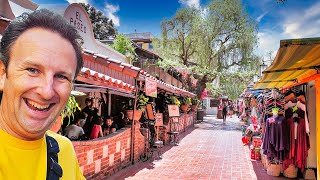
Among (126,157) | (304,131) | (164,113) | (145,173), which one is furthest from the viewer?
(164,113)

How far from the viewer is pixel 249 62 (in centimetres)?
2394

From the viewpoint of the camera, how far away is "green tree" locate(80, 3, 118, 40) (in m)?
A: 32.2

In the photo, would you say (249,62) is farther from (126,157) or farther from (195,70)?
(126,157)

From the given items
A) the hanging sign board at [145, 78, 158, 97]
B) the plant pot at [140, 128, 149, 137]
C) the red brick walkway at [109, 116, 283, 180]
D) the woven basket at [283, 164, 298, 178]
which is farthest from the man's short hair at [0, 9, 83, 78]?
the plant pot at [140, 128, 149, 137]

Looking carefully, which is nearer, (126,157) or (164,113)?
(126,157)

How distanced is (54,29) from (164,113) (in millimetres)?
11868

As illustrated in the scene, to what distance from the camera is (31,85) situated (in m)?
1.01

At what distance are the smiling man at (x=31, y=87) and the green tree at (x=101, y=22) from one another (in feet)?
105

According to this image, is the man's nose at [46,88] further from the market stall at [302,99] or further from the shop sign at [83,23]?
the shop sign at [83,23]

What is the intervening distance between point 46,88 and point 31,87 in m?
0.06

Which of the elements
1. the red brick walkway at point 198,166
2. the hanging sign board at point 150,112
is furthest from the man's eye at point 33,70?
the hanging sign board at point 150,112

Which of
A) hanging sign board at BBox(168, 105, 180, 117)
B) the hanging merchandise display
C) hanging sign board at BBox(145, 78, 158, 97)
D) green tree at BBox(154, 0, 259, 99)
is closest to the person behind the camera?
the hanging merchandise display

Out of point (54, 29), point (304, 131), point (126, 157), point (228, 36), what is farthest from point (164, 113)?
point (228, 36)

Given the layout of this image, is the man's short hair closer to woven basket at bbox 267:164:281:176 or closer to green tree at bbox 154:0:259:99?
woven basket at bbox 267:164:281:176
